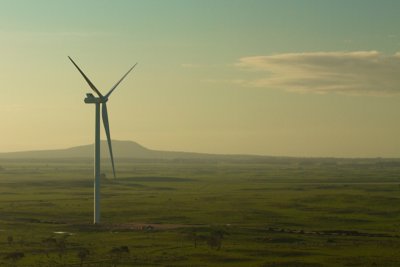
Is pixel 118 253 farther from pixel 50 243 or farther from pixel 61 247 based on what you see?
pixel 50 243

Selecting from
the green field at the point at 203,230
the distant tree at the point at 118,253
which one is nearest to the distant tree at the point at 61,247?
the green field at the point at 203,230

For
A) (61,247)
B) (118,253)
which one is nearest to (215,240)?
(118,253)

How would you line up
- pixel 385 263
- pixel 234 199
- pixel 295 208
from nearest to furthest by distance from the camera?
pixel 385 263 < pixel 295 208 < pixel 234 199

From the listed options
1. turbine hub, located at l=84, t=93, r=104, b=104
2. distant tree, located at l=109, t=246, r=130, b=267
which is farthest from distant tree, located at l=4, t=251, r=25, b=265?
turbine hub, located at l=84, t=93, r=104, b=104

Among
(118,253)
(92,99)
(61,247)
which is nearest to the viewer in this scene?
(118,253)

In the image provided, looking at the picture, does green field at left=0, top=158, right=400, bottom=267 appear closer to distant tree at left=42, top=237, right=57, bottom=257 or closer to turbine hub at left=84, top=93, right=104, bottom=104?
distant tree at left=42, top=237, right=57, bottom=257

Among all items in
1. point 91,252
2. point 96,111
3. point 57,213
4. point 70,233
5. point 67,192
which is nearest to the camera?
point 91,252

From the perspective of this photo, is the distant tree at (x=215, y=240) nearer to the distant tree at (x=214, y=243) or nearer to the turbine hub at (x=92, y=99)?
the distant tree at (x=214, y=243)

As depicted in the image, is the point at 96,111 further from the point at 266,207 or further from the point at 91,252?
the point at 266,207

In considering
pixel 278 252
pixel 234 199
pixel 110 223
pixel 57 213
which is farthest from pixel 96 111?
pixel 234 199

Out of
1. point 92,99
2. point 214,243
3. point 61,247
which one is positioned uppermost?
point 92,99

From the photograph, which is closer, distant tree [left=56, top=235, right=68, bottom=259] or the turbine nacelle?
distant tree [left=56, top=235, right=68, bottom=259]
